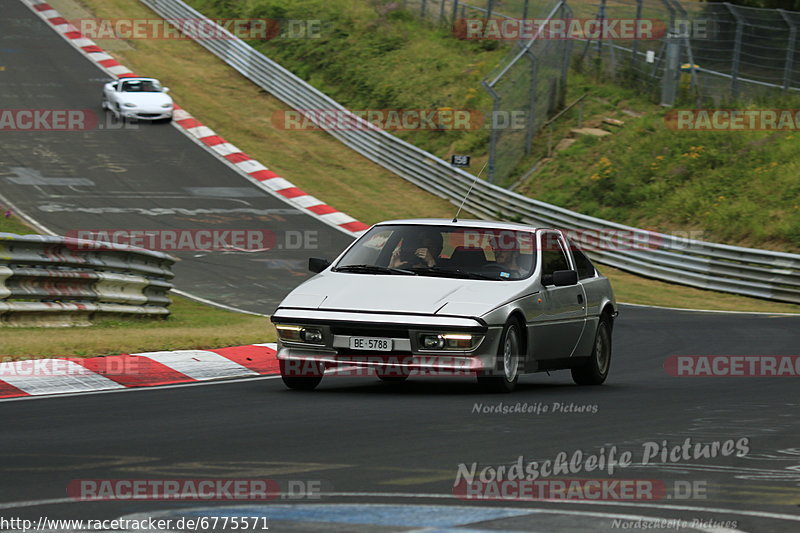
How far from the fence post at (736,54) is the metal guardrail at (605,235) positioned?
5881mm

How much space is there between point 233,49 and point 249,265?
73.0 feet

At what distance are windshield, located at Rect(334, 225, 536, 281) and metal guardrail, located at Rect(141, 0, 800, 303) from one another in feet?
50.5

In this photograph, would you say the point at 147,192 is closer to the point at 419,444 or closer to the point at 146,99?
the point at 146,99

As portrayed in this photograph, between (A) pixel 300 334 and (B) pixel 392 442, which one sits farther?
(A) pixel 300 334

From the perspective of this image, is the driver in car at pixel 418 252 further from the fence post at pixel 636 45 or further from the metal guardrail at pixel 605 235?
the fence post at pixel 636 45

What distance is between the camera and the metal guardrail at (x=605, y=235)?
25.8 meters

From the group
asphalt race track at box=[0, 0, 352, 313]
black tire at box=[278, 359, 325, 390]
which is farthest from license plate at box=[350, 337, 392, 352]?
asphalt race track at box=[0, 0, 352, 313]

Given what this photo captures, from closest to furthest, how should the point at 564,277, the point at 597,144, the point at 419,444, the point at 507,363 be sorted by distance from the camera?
the point at 419,444 → the point at 507,363 → the point at 564,277 → the point at 597,144

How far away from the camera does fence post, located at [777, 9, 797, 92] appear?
2989 centimetres

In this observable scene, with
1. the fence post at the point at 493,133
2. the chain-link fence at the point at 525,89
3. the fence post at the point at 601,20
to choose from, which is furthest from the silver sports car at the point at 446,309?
the fence post at the point at 601,20

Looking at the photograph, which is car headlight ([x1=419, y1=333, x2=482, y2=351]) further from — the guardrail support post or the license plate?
the guardrail support post

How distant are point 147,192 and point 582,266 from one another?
1936 cm

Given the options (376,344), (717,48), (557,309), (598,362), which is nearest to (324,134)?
(717,48)

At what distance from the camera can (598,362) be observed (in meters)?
12.1
